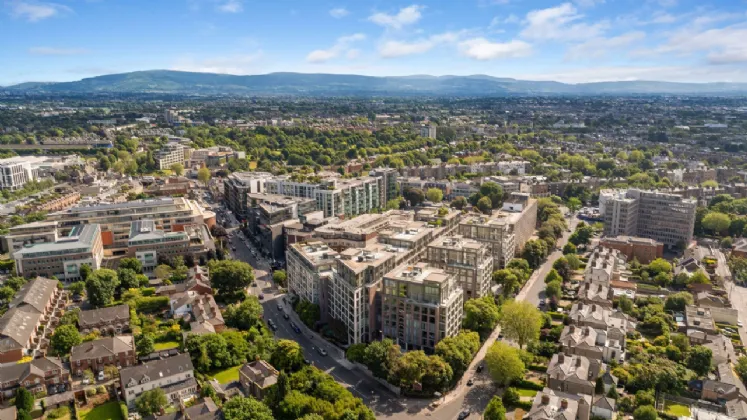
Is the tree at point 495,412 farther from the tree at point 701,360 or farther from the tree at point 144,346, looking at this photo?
the tree at point 144,346

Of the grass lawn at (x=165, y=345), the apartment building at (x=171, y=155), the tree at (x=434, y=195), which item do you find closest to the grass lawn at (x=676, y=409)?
the grass lawn at (x=165, y=345)

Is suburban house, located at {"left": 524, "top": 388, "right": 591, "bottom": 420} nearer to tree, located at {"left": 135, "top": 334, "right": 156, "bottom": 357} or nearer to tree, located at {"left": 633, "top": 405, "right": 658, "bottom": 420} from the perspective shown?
tree, located at {"left": 633, "top": 405, "right": 658, "bottom": 420}

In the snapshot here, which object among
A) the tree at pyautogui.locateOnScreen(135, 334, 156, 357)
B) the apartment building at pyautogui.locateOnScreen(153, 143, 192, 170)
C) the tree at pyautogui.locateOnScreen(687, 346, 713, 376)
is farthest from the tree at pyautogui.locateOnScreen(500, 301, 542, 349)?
the apartment building at pyautogui.locateOnScreen(153, 143, 192, 170)

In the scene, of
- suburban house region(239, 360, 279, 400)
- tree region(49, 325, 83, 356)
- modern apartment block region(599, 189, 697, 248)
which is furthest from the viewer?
modern apartment block region(599, 189, 697, 248)

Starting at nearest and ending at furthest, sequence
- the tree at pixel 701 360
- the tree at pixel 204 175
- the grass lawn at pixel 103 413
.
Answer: the grass lawn at pixel 103 413
the tree at pixel 701 360
the tree at pixel 204 175

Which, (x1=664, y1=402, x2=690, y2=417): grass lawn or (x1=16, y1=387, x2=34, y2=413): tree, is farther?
(x1=664, y1=402, x2=690, y2=417): grass lawn

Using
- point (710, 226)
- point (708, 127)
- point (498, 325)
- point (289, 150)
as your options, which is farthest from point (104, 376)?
point (708, 127)

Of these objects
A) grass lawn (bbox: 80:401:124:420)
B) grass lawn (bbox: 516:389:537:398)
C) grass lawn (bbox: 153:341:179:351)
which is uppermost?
grass lawn (bbox: 153:341:179:351)
